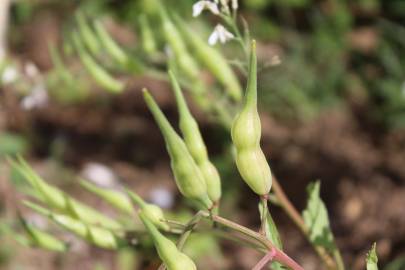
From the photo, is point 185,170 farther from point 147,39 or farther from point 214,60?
point 147,39

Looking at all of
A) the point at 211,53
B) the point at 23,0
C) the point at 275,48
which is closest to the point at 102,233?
the point at 211,53

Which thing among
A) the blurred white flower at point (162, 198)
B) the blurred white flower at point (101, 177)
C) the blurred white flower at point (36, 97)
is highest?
the blurred white flower at point (36, 97)

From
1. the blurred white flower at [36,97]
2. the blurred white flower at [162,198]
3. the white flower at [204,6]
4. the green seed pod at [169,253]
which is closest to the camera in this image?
the green seed pod at [169,253]

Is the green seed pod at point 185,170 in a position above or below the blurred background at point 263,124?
above

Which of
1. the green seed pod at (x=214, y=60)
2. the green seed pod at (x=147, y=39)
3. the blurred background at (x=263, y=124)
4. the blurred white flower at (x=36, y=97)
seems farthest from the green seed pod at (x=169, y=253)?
the blurred background at (x=263, y=124)

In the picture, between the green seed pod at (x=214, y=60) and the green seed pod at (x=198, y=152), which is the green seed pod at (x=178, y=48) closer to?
the green seed pod at (x=214, y=60)

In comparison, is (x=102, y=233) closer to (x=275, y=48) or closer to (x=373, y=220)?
(x=373, y=220)

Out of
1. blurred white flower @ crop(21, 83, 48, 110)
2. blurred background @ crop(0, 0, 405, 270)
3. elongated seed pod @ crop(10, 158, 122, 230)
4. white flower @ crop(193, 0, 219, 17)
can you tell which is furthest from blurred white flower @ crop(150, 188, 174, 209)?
white flower @ crop(193, 0, 219, 17)

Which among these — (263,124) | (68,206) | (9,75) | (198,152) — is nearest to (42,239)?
(68,206)
